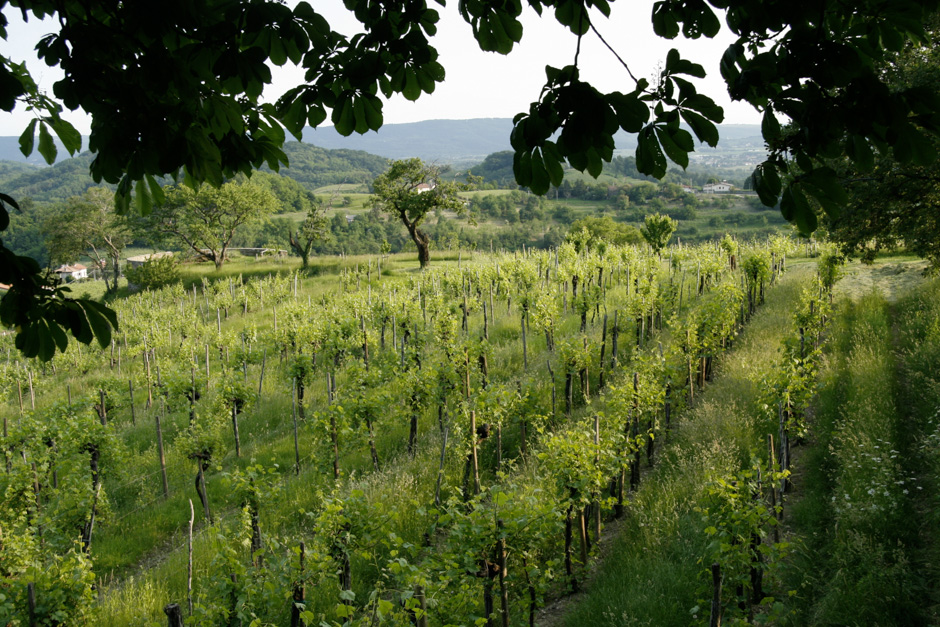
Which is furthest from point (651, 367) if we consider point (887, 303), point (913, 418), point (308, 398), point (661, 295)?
point (887, 303)

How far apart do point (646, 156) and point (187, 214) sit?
4660 centimetres

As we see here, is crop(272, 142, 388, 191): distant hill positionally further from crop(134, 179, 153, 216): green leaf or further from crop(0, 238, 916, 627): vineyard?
crop(134, 179, 153, 216): green leaf

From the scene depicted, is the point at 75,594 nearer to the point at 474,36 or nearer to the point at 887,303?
the point at 474,36

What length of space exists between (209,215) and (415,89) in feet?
149

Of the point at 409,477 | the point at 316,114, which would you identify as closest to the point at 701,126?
the point at 316,114

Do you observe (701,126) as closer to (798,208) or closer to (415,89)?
(798,208)

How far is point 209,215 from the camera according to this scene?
42625 millimetres

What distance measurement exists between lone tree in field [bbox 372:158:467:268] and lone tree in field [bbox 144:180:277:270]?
569 inches

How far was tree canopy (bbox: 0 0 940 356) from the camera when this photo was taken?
1688 millimetres

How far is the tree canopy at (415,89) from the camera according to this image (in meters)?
1.69

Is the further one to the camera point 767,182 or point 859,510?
point 859,510

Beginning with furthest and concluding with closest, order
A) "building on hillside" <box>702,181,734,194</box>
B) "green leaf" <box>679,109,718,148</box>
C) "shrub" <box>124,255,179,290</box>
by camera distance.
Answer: "building on hillside" <box>702,181,734,194</box>, "shrub" <box>124,255,179,290</box>, "green leaf" <box>679,109,718,148</box>

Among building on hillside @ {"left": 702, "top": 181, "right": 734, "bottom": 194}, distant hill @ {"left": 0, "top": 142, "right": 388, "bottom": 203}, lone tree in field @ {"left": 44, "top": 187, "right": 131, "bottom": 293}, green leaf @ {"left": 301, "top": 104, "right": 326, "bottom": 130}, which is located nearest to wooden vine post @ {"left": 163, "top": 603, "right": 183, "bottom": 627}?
green leaf @ {"left": 301, "top": 104, "right": 326, "bottom": 130}

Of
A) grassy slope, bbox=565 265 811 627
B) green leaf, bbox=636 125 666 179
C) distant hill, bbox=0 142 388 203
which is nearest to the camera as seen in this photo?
green leaf, bbox=636 125 666 179
